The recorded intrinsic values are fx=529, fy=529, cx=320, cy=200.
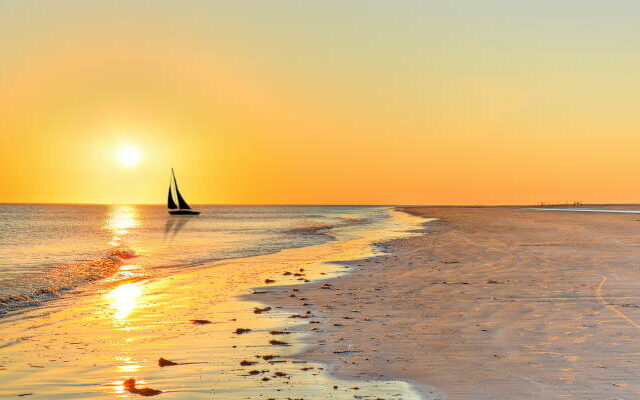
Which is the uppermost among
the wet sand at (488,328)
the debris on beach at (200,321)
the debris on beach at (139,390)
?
the wet sand at (488,328)

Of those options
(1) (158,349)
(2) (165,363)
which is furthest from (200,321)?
(2) (165,363)

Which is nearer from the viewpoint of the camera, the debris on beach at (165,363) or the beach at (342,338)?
the beach at (342,338)

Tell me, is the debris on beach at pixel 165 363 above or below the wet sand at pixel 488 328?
below

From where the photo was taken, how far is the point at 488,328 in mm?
9750

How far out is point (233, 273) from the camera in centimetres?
2039

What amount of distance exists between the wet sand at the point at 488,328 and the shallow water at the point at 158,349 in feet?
2.47

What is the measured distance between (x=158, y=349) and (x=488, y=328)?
588 centimetres

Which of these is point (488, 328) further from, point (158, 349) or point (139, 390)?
point (139, 390)

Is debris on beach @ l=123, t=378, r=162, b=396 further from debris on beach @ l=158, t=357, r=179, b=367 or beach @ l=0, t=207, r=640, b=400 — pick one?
debris on beach @ l=158, t=357, r=179, b=367

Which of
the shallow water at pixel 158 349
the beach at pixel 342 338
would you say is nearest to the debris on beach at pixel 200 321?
the beach at pixel 342 338

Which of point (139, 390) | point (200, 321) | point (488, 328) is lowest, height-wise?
point (200, 321)

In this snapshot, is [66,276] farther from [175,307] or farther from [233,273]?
[175,307]

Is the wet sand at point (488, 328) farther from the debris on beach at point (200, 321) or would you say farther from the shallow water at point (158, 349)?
the debris on beach at point (200, 321)

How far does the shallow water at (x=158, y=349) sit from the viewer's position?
679 centimetres
